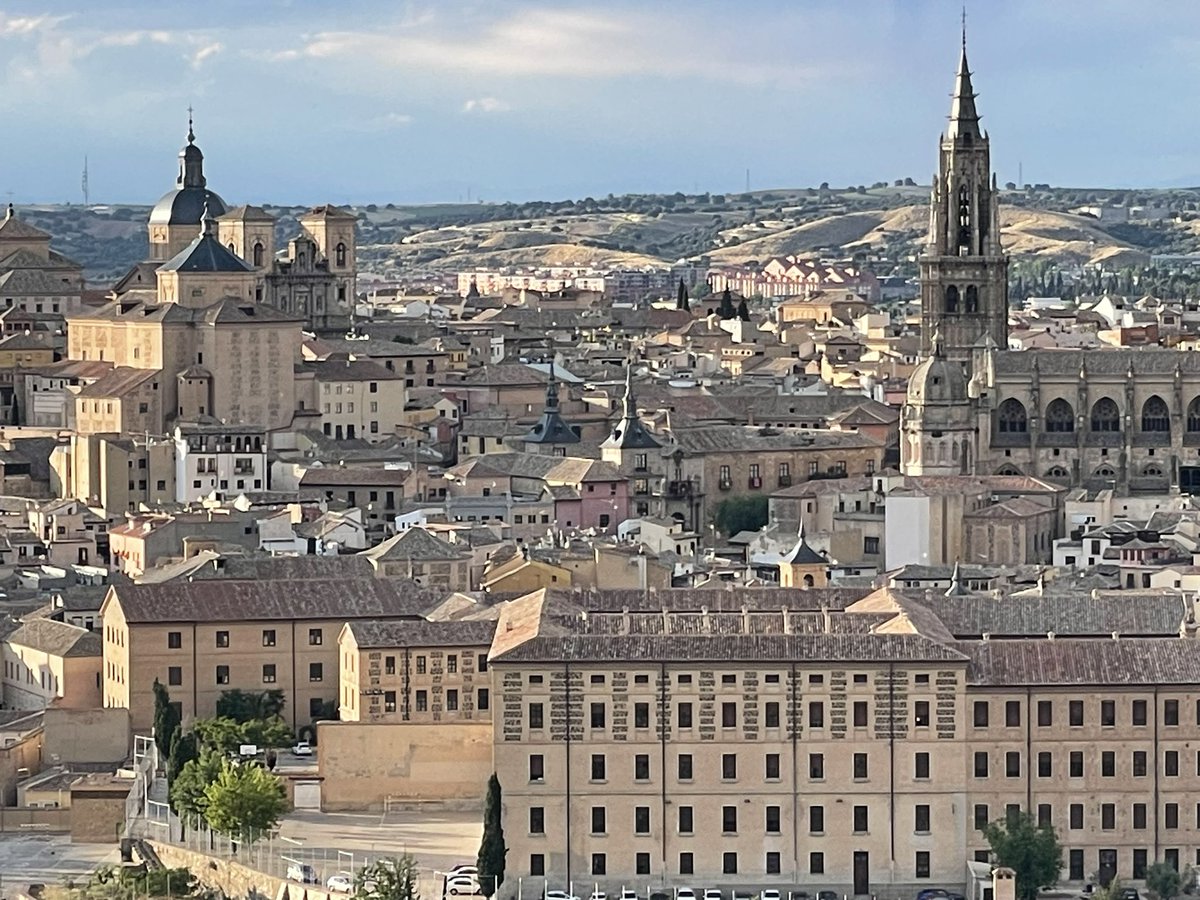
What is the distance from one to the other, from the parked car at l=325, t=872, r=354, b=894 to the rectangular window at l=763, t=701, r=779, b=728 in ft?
20.9

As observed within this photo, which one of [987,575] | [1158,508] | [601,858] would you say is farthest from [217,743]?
[1158,508]

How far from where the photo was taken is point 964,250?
116 m

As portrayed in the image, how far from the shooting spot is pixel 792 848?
205 ft

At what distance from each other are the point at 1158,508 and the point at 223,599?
1152 inches

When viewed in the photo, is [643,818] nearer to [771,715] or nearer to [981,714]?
[771,715]

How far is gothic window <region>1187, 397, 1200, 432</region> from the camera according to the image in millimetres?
105500

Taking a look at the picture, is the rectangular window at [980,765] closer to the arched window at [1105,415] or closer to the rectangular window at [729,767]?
the rectangular window at [729,767]

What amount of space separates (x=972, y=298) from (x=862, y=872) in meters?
54.3

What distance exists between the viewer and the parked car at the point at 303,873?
6188 centimetres

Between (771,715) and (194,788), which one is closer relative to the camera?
(771,715)

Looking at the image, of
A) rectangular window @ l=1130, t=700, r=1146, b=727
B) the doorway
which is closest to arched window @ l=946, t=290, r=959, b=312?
rectangular window @ l=1130, t=700, r=1146, b=727

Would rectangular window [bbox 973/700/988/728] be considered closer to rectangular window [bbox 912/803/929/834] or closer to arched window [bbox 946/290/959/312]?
rectangular window [bbox 912/803/929/834]

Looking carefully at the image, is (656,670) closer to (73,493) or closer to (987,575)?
(987,575)

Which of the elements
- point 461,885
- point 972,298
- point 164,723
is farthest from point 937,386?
point 461,885
